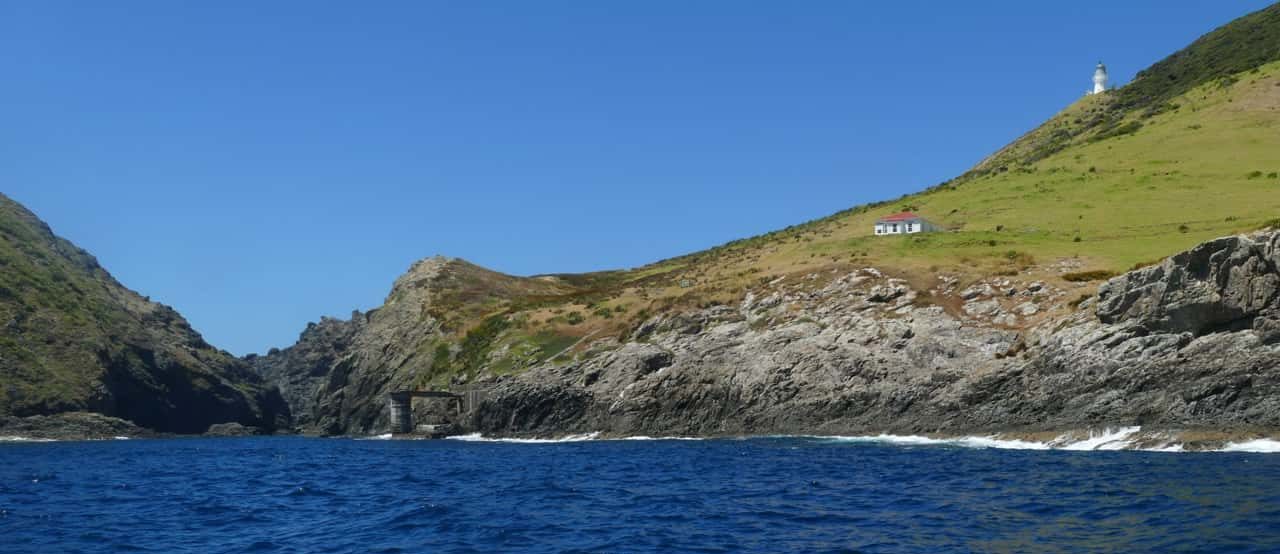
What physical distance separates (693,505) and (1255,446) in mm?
28990

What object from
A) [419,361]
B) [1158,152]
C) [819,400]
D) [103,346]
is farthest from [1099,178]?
[103,346]

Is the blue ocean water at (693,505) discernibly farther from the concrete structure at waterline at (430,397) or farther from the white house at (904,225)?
the white house at (904,225)

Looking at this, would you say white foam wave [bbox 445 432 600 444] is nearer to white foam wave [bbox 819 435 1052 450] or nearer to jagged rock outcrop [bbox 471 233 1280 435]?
jagged rock outcrop [bbox 471 233 1280 435]

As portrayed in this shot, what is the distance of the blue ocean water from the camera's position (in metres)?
28.7

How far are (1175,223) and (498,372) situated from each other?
63.1 metres

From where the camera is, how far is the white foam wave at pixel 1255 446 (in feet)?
157

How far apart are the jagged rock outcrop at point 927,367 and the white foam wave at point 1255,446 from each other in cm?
271

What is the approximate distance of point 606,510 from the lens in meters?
36.3

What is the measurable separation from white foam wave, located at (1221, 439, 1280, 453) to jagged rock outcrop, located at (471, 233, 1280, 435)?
8.90 ft

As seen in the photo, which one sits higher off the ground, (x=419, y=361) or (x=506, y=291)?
(x=506, y=291)

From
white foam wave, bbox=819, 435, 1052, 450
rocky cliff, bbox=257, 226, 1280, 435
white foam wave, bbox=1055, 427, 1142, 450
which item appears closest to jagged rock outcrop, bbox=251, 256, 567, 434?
rocky cliff, bbox=257, 226, 1280, 435

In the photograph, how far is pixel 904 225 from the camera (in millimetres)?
116188

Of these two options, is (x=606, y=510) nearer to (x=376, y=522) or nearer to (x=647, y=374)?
(x=376, y=522)

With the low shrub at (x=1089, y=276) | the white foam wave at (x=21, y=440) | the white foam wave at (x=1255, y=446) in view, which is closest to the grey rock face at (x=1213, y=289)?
the white foam wave at (x=1255, y=446)
